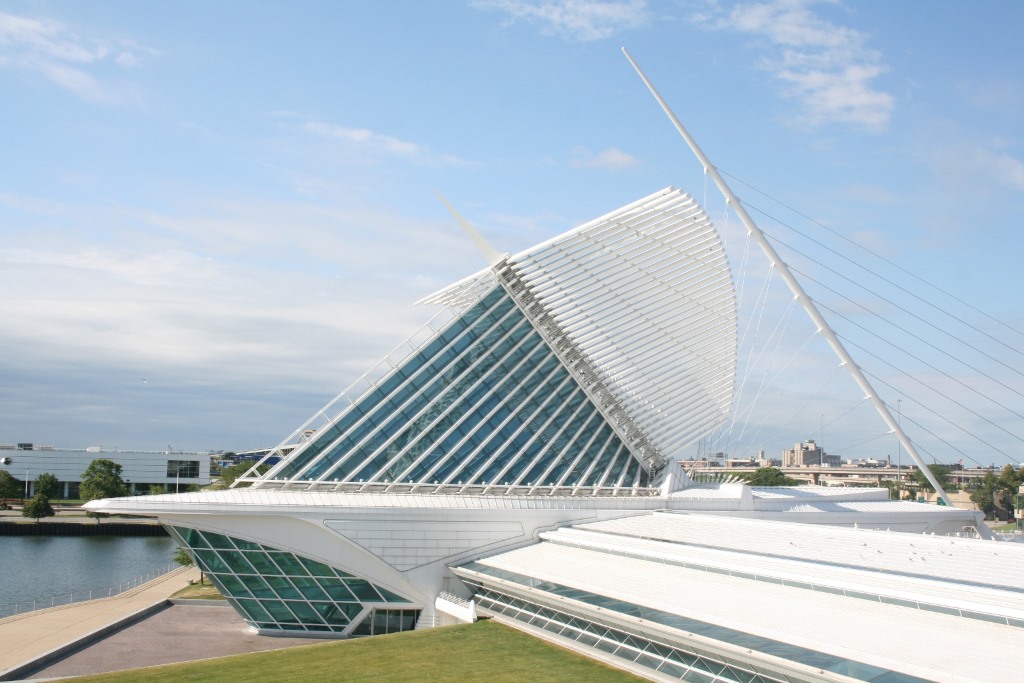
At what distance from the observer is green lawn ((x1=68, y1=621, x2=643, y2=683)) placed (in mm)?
24141

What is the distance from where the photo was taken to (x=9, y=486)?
124m

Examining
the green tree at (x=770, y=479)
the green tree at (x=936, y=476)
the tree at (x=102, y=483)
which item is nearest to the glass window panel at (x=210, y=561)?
the tree at (x=102, y=483)

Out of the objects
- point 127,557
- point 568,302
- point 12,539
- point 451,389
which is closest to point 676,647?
point 451,389

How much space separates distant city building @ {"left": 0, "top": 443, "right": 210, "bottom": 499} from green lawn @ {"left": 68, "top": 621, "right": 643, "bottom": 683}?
366ft

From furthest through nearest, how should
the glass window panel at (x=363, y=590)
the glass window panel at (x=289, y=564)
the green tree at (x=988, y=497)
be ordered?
the green tree at (x=988, y=497) < the glass window panel at (x=363, y=590) < the glass window panel at (x=289, y=564)

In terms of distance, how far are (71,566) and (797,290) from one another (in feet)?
180

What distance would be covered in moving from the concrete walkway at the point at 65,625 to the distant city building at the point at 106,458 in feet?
288

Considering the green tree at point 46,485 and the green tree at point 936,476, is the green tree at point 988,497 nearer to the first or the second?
the green tree at point 936,476

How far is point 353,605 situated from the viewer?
34062 mm

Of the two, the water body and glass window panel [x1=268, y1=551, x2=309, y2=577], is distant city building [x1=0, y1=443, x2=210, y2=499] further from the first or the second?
glass window panel [x1=268, y1=551, x2=309, y2=577]

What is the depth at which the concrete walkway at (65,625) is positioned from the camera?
102 ft

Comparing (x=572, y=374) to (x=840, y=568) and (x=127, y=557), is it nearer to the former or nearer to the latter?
(x=840, y=568)

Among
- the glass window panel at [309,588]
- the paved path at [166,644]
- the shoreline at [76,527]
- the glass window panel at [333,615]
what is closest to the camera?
the paved path at [166,644]

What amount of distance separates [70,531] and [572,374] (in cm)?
7139
